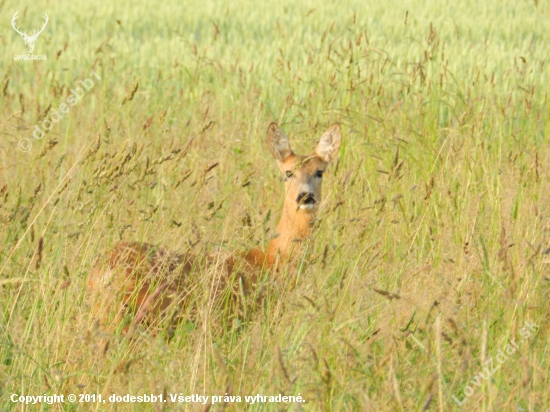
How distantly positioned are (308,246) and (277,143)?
1875 millimetres

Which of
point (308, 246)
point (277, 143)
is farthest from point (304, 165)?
point (308, 246)

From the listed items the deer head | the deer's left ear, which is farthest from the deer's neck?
the deer's left ear

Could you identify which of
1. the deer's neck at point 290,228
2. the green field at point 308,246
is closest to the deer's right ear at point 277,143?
the green field at point 308,246

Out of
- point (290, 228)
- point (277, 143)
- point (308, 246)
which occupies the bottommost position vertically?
point (290, 228)

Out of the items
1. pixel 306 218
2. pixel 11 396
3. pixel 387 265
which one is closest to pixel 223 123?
pixel 306 218

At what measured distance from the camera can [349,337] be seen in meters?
3.01

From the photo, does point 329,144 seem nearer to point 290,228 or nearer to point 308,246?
point 290,228

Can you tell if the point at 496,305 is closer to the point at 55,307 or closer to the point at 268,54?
the point at 55,307

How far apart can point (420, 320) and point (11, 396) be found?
4.95 feet

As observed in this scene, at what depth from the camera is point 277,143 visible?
5391 millimetres

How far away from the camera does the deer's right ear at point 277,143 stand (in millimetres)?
5293

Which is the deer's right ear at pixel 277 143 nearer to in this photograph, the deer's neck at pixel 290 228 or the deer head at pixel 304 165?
the deer head at pixel 304 165

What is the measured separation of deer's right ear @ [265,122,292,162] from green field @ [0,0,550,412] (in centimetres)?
19

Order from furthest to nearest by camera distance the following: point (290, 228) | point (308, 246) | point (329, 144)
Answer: point (329, 144) → point (290, 228) → point (308, 246)
